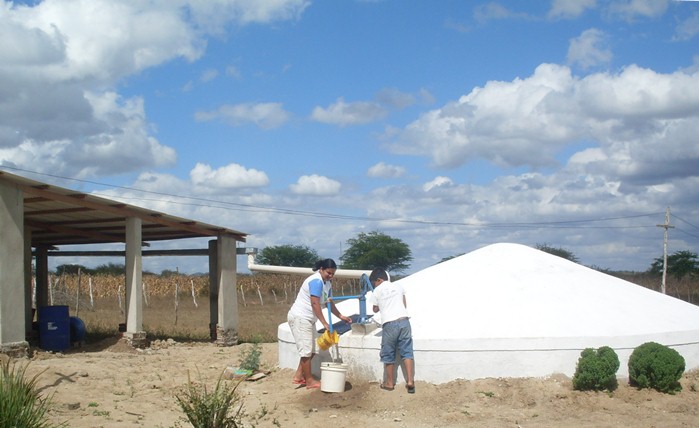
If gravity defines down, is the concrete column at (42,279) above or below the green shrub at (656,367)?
above

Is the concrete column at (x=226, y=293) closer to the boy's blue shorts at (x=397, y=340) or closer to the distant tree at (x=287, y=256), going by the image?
the boy's blue shorts at (x=397, y=340)

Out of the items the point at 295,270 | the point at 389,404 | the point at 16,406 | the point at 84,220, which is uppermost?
the point at 84,220

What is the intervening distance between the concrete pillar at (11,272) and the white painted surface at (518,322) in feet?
12.9

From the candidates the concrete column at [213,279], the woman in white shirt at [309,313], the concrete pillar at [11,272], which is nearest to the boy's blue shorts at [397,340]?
the woman in white shirt at [309,313]

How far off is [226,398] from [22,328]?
6456mm

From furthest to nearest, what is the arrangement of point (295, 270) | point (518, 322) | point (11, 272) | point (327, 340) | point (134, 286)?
point (134, 286) < point (295, 270) < point (11, 272) < point (518, 322) < point (327, 340)

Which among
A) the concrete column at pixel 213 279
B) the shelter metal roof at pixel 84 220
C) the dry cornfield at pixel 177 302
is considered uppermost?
the shelter metal roof at pixel 84 220

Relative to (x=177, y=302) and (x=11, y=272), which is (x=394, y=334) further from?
(x=177, y=302)

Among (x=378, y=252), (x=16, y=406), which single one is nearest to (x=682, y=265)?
(x=378, y=252)

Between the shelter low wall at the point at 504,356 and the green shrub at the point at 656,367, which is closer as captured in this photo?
the green shrub at the point at 656,367

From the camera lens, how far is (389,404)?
8.59m

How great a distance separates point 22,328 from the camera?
11.2 m

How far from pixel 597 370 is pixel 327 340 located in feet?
10.5

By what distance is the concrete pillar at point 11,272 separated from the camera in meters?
10.9
